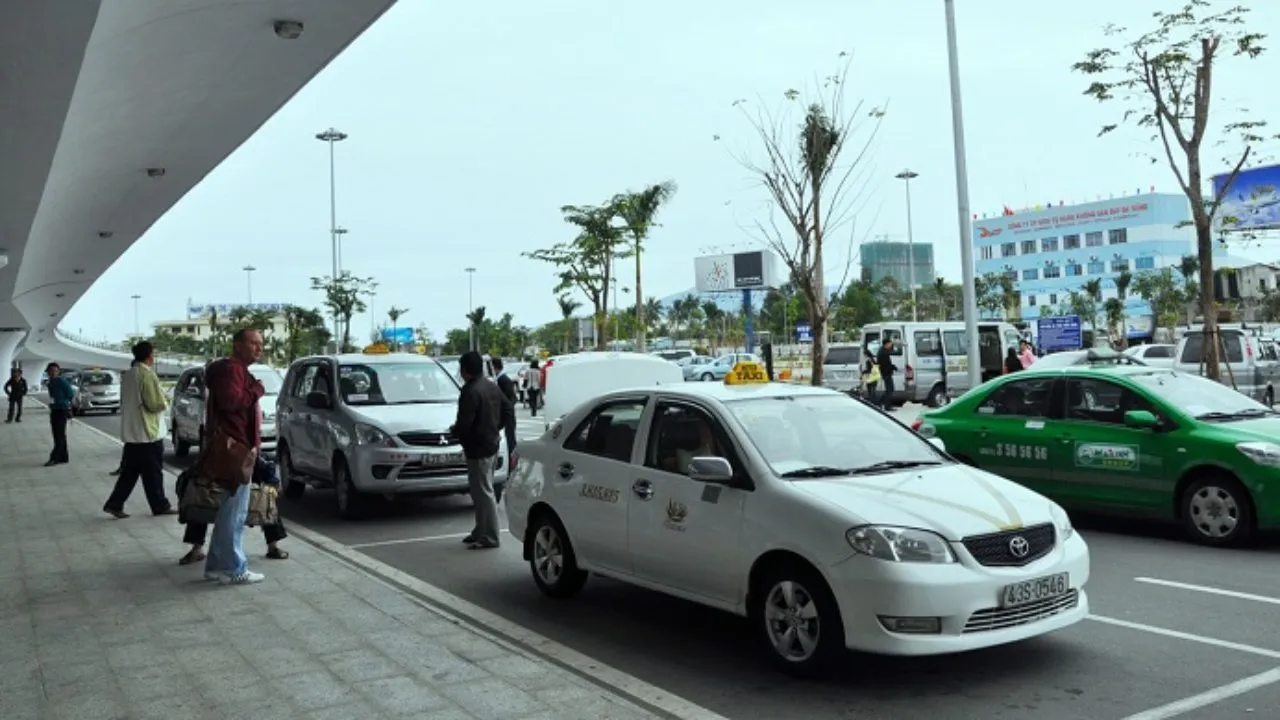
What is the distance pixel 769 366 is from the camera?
2161cm

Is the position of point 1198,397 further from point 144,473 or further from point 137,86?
point 137,86

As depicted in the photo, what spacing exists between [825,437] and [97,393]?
39.6m

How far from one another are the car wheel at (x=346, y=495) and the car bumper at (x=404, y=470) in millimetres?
277

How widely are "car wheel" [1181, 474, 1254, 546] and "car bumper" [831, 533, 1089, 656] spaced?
4338 mm

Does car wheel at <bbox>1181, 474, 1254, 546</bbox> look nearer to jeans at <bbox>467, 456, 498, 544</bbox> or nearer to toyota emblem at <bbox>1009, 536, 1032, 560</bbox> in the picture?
toyota emblem at <bbox>1009, 536, 1032, 560</bbox>

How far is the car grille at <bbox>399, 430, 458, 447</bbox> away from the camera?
11.2 m

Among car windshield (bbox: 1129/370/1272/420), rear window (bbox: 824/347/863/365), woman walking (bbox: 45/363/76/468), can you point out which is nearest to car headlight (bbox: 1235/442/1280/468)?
car windshield (bbox: 1129/370/1272/420)

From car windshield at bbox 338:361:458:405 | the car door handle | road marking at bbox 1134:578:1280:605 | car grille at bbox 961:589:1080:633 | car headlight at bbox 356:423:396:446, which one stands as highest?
car windshield at bbox 338:361:458:405

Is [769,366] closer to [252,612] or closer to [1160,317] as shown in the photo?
[252,612]

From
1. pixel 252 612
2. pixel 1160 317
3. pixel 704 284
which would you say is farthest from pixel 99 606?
pixel 1160 317

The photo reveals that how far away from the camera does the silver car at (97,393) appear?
130 ft

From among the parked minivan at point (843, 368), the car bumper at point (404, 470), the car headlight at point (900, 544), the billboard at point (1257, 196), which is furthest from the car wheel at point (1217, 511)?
the billboard at point (1257, 196)

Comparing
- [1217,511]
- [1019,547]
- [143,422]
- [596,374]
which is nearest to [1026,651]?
[1019,547]

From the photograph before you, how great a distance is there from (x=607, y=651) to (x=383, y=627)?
146 centimetres
